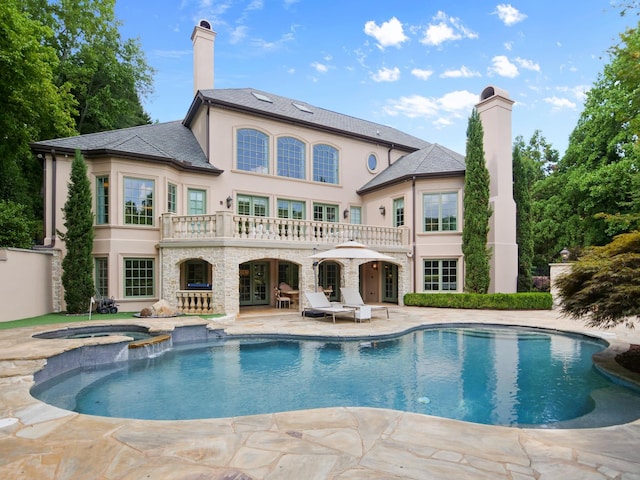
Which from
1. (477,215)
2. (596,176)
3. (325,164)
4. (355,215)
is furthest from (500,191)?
(325,164)

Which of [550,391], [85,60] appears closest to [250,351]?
[550,391]

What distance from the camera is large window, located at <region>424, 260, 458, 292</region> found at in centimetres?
1798

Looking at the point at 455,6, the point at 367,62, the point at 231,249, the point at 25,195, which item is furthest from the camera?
the point at 367,62

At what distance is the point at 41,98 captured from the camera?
1603 centimetres

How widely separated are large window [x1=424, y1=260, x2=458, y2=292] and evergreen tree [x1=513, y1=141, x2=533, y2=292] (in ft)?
10.8

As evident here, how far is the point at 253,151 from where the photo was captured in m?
18.2

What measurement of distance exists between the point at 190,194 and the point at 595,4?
17.1 meters

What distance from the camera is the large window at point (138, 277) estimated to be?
15.0 meters

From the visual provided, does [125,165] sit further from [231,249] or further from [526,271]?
[526,271]

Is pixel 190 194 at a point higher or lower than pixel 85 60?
lower

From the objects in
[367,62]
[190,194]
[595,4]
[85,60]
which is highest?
[85,60]

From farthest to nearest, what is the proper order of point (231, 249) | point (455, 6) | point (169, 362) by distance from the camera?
point (455, 6) → point (231, 249) → point (169, 362)

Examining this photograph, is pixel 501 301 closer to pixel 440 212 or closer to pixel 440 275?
pixel 440 275

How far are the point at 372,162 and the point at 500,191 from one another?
7.40 meters
